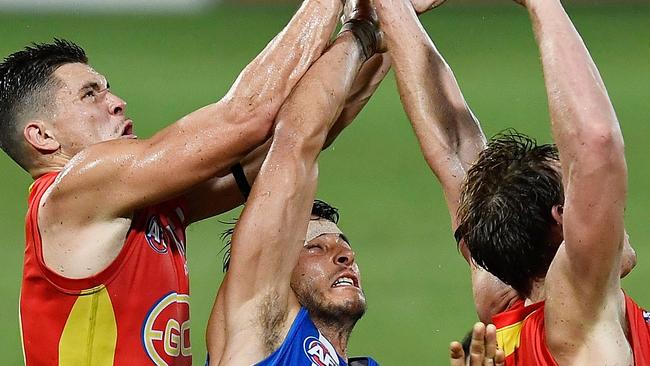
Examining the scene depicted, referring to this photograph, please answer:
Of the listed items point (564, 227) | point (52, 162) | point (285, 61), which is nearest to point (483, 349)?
point (564, 227)

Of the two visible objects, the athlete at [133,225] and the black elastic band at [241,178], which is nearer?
the athlete at [133,225]

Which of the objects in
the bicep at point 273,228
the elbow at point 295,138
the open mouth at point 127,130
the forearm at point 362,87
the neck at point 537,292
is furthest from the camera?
the forearm at point 362,87

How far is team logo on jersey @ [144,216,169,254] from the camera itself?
5.43 m

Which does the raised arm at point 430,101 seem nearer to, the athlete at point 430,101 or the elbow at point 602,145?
the athlete at point 430,101

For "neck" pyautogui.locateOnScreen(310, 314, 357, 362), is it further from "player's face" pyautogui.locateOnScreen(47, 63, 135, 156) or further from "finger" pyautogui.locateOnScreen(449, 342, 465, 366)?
"finger" pyautogui.locateOnScreen(449, 342, 465, 366)

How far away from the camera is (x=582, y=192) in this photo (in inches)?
168

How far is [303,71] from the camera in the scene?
→ 5.43 m

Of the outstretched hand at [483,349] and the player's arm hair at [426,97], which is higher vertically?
the player's arm hair at [426,97]

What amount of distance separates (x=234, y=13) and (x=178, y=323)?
12.4 m

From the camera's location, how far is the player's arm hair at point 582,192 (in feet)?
13.9

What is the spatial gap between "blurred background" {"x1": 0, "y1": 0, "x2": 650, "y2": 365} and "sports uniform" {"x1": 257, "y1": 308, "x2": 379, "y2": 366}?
0.93m

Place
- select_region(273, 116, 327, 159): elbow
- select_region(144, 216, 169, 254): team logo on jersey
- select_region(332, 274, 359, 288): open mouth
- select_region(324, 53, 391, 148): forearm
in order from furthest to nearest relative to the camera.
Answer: select_region(332, 274, 359, 288): open mouth < select_region(324, 53, 391, 148): forearm < select_region(144, 216, 169, 254): team logo on jersey < select_region(273, 116, 327, 159): elbow

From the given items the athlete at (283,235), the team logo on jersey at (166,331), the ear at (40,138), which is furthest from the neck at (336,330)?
the ear at (40,138)

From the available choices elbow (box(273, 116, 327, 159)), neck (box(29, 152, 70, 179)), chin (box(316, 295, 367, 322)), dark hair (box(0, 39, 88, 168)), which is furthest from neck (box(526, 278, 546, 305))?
dark hair (box(0, 39, 88, 168))
